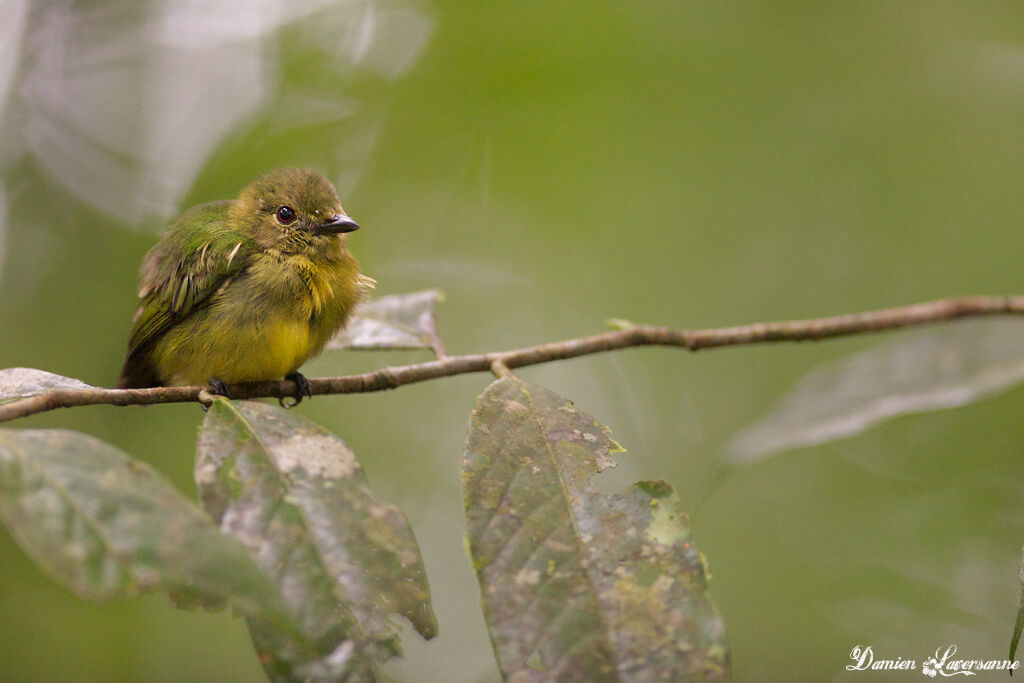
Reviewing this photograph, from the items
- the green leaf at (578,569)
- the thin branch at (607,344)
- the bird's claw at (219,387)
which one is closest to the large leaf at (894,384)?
the thin branch at (607,344)

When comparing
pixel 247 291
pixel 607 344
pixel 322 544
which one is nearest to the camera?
pixel 322 544

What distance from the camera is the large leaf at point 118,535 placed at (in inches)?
38.4

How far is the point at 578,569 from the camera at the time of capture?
1244 mm

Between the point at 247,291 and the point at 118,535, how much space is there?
1.42 metres

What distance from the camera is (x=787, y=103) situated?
4.33 m

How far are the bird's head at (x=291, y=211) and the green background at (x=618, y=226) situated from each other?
64.9 inches

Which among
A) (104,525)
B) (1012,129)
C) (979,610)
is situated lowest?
(104,525)

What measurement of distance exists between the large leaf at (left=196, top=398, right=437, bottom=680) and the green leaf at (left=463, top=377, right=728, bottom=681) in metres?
0.14

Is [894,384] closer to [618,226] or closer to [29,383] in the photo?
[29,383]

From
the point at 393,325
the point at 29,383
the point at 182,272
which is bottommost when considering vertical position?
the point at 29,383

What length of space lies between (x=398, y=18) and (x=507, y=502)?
3975mm

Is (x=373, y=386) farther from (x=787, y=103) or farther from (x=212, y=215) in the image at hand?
(x=787, y=103)

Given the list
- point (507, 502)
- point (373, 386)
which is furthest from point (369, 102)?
point (507, 502)

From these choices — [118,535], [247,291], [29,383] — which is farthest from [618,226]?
[118,535]
